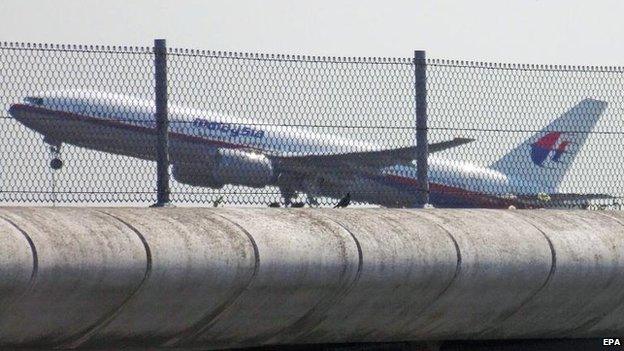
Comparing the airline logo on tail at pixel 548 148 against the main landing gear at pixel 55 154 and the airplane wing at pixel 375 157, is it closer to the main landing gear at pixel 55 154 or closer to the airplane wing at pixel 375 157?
the airplane wing at pixel 375 157

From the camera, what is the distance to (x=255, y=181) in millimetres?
10617

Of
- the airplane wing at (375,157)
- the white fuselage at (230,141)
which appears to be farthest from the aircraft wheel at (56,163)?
the airplane wing at (375,157)

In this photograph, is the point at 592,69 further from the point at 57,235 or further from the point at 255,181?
the point at 57,235

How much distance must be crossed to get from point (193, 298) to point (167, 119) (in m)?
1.77

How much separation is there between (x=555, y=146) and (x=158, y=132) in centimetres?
420

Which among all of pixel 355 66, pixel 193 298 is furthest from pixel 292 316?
pixel 355 66

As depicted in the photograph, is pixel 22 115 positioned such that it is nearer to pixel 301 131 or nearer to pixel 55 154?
pixel 55 154

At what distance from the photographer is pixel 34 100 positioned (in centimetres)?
957

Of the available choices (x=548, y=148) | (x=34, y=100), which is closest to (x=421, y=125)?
(x=34, y=100)

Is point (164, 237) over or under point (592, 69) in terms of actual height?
under

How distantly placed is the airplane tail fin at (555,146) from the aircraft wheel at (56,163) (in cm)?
345

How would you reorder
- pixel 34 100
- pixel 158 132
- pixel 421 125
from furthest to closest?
1. pixel 421 125
2. pixel 158 132
3. pixel 34 100

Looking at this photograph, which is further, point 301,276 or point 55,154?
point 55,154

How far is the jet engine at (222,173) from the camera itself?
1030cm
